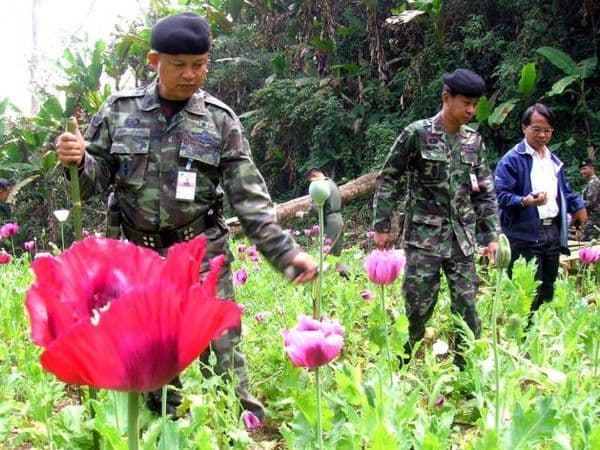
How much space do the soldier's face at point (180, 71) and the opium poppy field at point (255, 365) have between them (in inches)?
36.4

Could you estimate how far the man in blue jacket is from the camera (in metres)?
4.53

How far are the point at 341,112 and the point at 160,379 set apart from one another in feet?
41.6

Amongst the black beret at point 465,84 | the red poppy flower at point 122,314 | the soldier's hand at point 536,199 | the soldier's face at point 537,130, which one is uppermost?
the black beret at point 465,84

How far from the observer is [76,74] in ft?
48.3

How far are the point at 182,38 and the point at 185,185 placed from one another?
0.56m

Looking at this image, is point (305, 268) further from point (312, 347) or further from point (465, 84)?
point (465, 84)

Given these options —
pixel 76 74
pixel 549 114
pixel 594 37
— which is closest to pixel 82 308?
pixel 549 114

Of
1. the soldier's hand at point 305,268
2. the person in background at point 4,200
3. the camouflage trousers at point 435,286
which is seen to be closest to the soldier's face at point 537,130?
the camouflage trousers at point 435,286

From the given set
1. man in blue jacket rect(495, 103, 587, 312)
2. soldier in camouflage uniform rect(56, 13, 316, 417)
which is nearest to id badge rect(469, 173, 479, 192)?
man in blue jacket rect(495, 103, 587, 312)

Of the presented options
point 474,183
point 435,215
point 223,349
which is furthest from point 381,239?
point 223,349

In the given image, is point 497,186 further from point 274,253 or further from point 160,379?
point 160,379

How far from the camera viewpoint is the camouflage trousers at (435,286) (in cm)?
357

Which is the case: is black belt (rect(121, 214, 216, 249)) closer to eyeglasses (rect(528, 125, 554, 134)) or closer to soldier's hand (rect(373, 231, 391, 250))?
soldier's hand (rect(373, 231, 391, 250))

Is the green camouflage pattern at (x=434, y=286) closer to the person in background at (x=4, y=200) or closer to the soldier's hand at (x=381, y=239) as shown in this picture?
the soldier's hand at (x=381, y=239)
